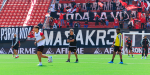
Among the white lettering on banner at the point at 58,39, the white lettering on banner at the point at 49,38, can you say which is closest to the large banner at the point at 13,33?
the white lettering on banner at the point at 49,38

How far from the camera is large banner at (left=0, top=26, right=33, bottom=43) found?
25109 millimetres

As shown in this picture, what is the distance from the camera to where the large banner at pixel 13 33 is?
25.1 m

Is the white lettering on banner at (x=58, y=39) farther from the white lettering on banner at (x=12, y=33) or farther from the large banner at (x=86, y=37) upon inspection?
the white lettering on banner at (x=12, y=33)

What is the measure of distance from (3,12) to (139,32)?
22.2 meters

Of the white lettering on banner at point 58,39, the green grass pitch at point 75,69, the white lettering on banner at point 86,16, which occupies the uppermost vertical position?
the white lettering on banner at point 86,16

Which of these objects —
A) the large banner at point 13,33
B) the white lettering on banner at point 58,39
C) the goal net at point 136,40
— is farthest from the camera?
the large banner at point 13,33

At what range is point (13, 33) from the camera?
25578 millimetres

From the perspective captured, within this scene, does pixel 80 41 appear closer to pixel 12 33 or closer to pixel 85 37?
pixel 85 37

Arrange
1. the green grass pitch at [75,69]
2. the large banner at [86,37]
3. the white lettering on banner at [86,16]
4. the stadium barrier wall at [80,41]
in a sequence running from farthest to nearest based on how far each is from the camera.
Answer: the white lettering on banner at [86,16] → the large banner at [86,37] → the stadium barrier wall at [80,41] → the green grass pitch at [75,69]

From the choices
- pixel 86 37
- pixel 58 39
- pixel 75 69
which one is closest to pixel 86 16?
pixel 86 37

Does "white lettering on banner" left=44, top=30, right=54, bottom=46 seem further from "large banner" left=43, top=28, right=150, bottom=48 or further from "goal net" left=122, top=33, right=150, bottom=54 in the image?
"goal net" left=122, top=33, right=150, bottom=54

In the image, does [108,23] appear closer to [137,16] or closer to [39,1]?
[137,16]

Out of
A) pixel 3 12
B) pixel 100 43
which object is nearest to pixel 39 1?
pixel 3 12

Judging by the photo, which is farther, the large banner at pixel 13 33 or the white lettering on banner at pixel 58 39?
the large banner at pixel 13 33
